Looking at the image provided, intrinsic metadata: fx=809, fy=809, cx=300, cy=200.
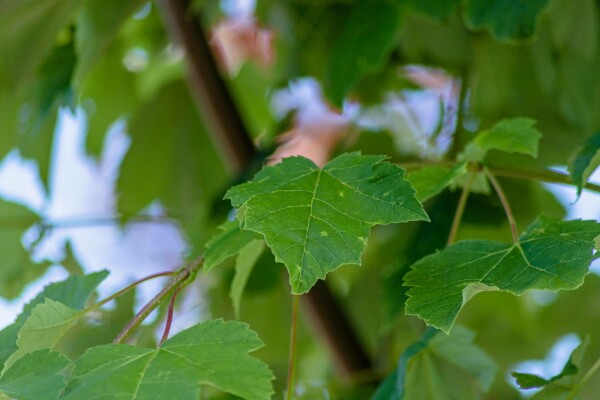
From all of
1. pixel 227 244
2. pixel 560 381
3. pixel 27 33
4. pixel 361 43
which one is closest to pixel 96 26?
pixel 27 33

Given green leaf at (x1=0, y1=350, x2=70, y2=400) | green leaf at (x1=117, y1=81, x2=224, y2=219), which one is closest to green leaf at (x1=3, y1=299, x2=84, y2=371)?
green leaf at (x1=0, y1=350, x2=70, y2=400)

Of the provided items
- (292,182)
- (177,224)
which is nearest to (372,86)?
(177,224)

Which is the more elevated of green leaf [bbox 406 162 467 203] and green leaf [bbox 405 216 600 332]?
green leaf [bbox 406 162 467 203]

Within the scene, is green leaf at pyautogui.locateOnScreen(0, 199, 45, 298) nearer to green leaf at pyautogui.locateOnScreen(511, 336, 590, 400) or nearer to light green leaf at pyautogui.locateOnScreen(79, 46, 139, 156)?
light green leaf at pyautogui.locateOnScreen(79, 46, 139, 156)

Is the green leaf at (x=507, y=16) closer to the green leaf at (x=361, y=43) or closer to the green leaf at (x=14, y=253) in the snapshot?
the green leaf at (x=361, y=43)

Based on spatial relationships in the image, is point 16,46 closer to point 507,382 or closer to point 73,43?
point 73,43
